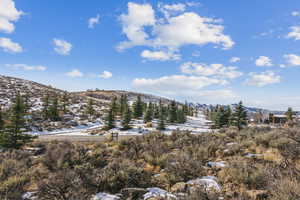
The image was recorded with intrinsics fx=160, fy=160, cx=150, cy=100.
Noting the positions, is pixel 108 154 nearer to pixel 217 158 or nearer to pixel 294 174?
pixel 217 158

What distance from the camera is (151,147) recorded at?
8.34m

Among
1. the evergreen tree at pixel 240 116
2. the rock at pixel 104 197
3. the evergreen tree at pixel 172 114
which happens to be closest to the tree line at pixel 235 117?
the evergreen tree at pixel 240 116

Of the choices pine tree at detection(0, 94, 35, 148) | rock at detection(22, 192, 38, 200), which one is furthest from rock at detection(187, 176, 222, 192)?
pine tree at detection(0, 94, 35, 148)

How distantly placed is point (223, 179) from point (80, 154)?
6158 mm

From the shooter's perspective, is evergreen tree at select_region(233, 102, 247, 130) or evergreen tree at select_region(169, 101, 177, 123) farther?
evergreen tree at select_region(169, 101, 177, 123)

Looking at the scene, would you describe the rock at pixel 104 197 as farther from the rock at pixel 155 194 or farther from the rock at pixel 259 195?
the rock at pixel 259 195

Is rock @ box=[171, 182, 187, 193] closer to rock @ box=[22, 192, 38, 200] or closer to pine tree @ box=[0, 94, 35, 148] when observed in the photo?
rock @ box=[22, 192, 38, 200]

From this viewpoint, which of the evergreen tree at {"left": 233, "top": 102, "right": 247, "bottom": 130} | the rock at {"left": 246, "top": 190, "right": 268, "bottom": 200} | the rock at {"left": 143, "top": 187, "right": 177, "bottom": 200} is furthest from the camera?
the evergreen tree at {"left": 233, "top": 102, "right": 247, "bottom": 130}

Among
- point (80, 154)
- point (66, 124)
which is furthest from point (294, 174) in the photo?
point (66, 124)

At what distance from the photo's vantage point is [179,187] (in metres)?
4.59

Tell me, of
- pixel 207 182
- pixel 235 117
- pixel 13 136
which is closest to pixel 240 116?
pixel 235 117

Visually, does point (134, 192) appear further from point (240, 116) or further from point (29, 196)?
point (240, 116)

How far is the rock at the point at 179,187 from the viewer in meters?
4.42

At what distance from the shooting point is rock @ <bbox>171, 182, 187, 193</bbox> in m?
4.42
